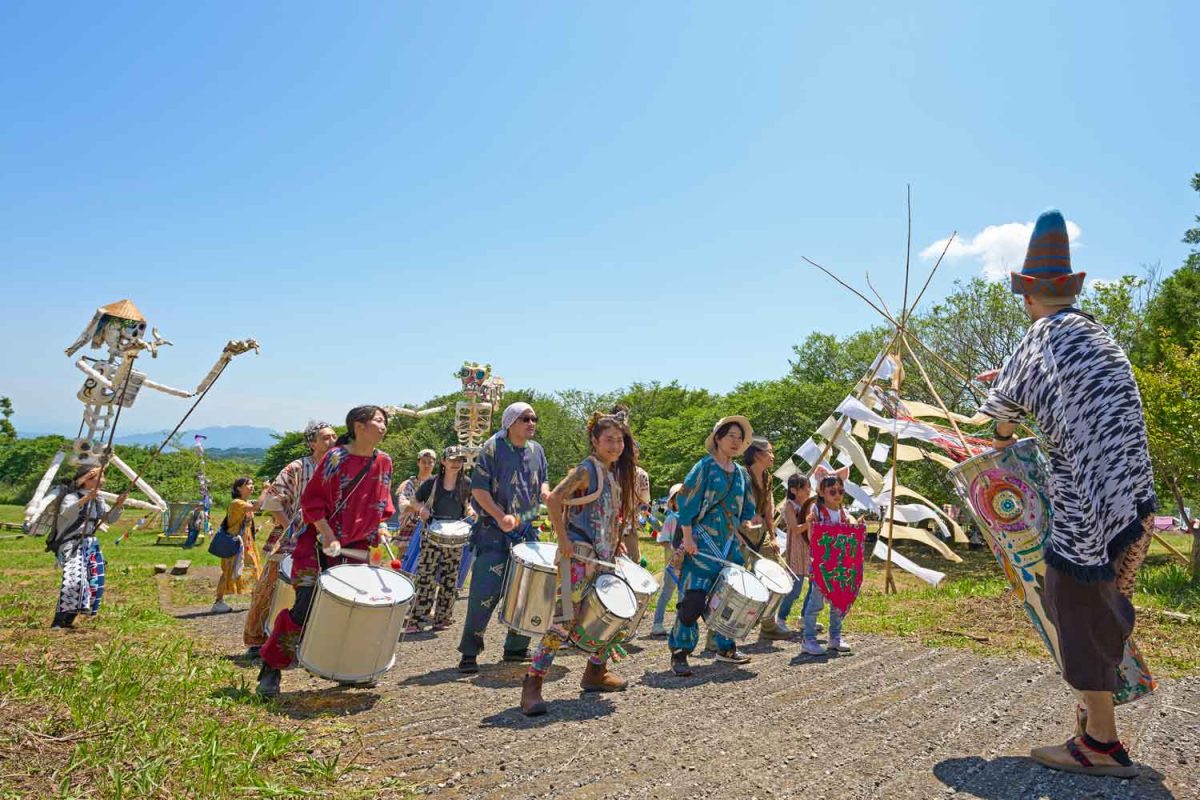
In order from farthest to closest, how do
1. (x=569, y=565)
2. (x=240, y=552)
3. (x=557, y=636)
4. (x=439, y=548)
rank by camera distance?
(x=240, y=552), (x=439, y=548), (x=569, y=565), (x=557, y=636)

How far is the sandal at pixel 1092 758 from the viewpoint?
3.37 m

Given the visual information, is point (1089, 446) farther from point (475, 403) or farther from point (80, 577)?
point (475, 403)

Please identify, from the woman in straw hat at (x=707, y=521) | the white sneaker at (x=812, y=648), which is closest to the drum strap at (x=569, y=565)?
the woman in straw hat at (x=707, y=521)

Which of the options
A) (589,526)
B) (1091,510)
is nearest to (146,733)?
(589,526)

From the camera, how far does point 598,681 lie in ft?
16.6

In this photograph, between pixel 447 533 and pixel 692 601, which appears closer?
pixel 692 601

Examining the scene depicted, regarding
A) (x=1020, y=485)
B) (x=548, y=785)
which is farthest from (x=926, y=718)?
(x=548, y=785)

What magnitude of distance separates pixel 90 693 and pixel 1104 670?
5040mm

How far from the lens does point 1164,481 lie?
13.3 m

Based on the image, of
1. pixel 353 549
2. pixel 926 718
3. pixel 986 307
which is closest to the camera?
pixel 926 718

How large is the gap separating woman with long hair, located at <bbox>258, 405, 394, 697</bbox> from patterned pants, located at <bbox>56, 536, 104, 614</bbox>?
351cm

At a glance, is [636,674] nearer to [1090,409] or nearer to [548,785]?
[548,785]

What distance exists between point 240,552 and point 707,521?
6023mm

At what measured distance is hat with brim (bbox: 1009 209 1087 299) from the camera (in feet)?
12.2
